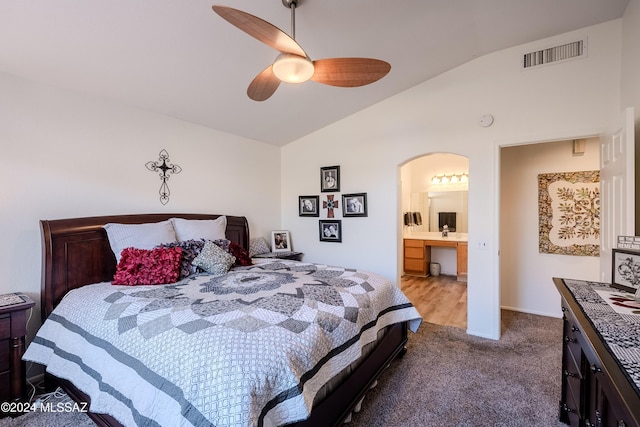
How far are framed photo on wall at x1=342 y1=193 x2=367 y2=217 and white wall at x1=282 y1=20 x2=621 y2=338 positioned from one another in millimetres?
92

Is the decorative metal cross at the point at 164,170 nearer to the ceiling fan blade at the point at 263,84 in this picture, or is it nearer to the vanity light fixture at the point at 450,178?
the ceiling fan blade at the point at 263,84

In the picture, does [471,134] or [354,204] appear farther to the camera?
[354,204]

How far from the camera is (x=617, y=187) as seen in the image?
217cm

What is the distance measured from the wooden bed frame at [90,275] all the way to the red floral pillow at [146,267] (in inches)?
14.6

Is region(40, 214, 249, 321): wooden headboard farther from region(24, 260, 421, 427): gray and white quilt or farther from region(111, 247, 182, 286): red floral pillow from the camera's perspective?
region(111, 247, 182, 286): red floral pillow

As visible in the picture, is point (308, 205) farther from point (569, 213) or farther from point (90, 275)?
point (569, 213)

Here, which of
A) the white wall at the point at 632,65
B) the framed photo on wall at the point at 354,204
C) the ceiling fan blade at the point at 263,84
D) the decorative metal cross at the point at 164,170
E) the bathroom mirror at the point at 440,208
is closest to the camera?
the ceiling fan blade at the point at 263,84

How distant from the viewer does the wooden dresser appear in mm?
829

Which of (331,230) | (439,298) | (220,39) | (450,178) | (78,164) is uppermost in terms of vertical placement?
(220,39)

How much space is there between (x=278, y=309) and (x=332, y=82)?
5.20 feet

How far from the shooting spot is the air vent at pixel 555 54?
2.81 m

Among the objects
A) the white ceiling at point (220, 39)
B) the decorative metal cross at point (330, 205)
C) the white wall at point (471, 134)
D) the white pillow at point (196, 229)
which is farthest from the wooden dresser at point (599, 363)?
the white pillow at point (196, 229)

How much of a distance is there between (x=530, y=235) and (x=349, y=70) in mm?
3667

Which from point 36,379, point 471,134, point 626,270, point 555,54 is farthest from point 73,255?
point 555,54
